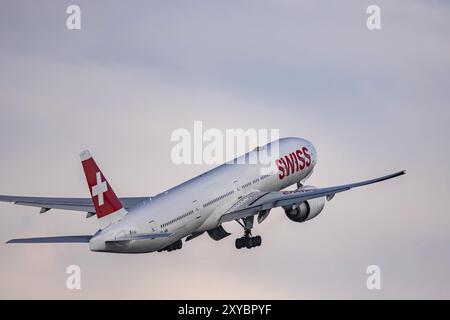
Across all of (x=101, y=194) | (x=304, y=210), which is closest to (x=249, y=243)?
(x=304, y=210)

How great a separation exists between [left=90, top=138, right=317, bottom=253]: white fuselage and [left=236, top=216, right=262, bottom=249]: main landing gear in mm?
2236

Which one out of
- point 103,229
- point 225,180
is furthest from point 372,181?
point 103,229

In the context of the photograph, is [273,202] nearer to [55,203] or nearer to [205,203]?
[205,203]

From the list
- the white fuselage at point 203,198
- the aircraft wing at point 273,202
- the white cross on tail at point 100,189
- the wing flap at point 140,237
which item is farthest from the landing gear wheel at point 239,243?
the white cross on tail at point 100,189

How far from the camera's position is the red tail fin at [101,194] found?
100312mm

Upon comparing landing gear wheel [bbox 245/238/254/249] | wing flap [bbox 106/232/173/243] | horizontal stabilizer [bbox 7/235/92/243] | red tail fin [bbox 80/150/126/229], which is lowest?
horizontal stabilizer [bbox 7/235/92/243]

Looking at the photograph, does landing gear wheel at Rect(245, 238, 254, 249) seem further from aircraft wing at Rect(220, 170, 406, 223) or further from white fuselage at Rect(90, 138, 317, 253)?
white fuselage at Rect(90, 138, 317, 253)

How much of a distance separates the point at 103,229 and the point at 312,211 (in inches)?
832

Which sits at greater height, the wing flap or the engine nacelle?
the engine nacelle

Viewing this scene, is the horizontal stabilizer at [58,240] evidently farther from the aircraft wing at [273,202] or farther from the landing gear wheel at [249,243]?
the landing gear wheel at [249,243]

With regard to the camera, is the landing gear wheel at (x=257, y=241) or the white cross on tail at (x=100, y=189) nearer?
the white cross on tail at (x=100, y=189)

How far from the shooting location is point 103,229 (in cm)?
10150

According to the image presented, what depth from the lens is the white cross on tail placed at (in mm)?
100956

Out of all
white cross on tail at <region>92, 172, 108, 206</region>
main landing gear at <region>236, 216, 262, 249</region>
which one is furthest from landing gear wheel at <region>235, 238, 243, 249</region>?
white cross on tail at <region>92, 172, 108, 206</region>
